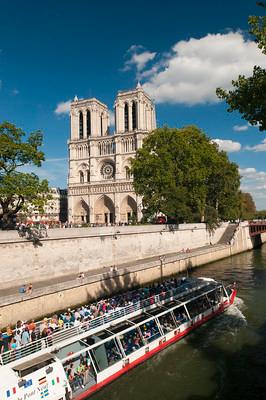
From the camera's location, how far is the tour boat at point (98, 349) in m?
10.8

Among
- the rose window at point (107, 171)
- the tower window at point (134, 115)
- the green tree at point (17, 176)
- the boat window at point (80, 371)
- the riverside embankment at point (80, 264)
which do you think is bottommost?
the boat window at point (80, 371)

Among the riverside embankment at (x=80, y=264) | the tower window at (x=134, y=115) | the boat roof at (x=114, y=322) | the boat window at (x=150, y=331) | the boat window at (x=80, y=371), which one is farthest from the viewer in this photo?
the tower window at (x=134, y=115)

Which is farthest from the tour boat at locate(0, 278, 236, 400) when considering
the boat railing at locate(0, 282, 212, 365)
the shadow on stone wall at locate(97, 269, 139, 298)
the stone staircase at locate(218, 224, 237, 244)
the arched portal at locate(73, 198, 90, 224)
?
the arched portal at locate(73, 198, 90, 224)

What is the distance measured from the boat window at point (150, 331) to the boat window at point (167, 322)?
19.3 inches

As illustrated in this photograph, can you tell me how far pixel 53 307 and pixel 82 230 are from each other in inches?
341

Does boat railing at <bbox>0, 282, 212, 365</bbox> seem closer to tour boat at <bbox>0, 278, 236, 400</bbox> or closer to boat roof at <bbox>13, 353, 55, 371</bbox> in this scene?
tour boat at <bbox>0, 278, 236, 400</bbox>

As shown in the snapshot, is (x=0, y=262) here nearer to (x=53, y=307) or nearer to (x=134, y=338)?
(x=53, y=307)

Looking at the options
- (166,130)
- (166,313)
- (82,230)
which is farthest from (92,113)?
(166,313)

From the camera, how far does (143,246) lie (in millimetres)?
35688

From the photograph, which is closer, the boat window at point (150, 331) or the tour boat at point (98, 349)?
the tour boat at point (98, 349)

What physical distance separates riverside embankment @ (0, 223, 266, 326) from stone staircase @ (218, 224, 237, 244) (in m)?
10.1

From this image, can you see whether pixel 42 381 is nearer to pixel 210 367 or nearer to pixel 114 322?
pixel 114 322

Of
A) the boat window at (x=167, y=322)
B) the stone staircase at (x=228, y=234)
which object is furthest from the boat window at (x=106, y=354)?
the stone staircase at (x=228, y=234)

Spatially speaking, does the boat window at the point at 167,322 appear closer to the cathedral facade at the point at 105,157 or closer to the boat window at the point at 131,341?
the boat window at the point at 131,341
